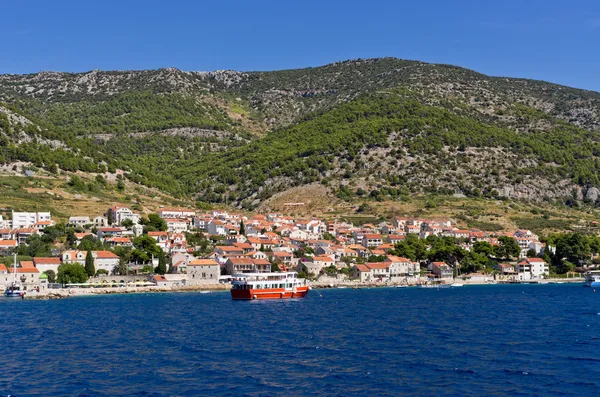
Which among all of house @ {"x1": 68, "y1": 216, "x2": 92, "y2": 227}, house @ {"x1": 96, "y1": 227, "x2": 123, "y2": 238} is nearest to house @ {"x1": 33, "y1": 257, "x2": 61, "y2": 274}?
house @ {"x1": 96, "y1": 227, "x2": 123, "y2": 238}

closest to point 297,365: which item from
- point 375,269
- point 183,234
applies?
point 375,269

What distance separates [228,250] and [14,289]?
29515 mm

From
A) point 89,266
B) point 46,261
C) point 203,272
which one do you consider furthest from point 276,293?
point 46,261

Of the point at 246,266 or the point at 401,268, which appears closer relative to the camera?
the point at 246,266

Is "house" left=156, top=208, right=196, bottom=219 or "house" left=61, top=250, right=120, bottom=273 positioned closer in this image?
"house" left=61, top=250, right=120, bottom=273

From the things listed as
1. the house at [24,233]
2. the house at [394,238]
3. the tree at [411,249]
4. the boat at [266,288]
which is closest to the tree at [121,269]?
the house at [24,233]

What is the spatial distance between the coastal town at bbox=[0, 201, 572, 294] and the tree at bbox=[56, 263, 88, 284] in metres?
0.12

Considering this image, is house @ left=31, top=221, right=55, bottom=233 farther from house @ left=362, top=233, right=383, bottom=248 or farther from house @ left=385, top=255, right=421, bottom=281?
house @ left=362, top=233, right=383, bottom=248

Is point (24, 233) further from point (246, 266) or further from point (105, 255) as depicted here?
point (246, 266)

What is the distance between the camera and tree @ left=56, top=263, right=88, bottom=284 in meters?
79.9

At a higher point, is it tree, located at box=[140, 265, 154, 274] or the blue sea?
tree, located at box=[140, 265, 154, 274]

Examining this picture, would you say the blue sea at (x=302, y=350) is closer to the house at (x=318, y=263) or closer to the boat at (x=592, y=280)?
the house at (x=318, y=263)

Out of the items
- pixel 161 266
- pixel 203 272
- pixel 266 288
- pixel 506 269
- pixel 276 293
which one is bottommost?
pixel 276 293

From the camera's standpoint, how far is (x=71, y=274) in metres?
80.8
